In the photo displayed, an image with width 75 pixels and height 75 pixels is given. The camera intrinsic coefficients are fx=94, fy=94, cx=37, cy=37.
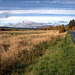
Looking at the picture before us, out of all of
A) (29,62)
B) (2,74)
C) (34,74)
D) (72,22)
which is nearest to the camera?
(34,74)

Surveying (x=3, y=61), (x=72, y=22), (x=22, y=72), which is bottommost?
(x=22, y=72)

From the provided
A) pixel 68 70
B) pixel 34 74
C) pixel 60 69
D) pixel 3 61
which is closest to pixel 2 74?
pixel 3 61

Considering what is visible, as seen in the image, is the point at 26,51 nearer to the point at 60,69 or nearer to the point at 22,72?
the point at 22,72

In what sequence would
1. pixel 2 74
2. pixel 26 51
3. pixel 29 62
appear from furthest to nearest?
1. pixel 26 51
2. pixel 29 62
3. pixel 2 74

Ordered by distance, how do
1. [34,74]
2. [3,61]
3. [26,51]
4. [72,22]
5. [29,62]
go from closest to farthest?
[34,74], [3,61], [29,62], [26,51], [72,22]

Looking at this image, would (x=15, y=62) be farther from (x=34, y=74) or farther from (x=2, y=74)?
(x=34, y=74)

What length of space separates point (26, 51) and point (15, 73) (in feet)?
11.2

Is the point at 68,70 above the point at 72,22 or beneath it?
beneath

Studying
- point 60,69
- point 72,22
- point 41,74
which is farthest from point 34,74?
point 72,22

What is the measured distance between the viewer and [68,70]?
4.97 metres

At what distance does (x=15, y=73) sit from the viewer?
4.94 meters

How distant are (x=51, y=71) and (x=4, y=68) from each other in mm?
2582

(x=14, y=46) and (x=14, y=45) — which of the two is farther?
(x=14, y=45)

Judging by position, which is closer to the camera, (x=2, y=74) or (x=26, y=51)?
(x=2, y=74)
